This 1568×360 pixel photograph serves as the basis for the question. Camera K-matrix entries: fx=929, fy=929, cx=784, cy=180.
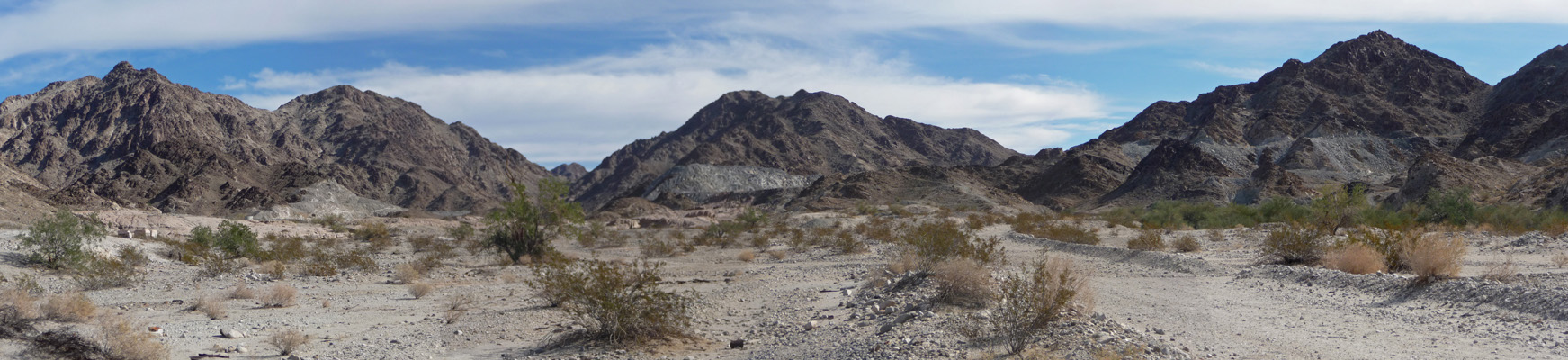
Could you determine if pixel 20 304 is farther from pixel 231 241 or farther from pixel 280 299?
pixel 231 241

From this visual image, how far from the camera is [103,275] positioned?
57.6 feet

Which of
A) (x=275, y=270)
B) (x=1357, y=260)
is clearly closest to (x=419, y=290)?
(x=275, y=270)

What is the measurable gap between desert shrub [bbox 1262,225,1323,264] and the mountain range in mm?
27686

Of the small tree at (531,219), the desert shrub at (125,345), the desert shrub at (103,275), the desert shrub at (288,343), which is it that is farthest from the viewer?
the small tree at (531,219)

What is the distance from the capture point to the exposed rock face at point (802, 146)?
447ft

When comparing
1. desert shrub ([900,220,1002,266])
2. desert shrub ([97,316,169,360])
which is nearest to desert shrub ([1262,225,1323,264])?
desert shrub ([900,220,1002,266])

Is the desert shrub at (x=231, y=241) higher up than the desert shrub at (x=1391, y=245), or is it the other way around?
the desert shrub at (x=231, y=241)

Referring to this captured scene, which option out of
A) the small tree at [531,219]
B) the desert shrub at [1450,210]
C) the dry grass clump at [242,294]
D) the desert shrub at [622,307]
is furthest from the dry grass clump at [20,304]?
the desert shrub at [1450,210]

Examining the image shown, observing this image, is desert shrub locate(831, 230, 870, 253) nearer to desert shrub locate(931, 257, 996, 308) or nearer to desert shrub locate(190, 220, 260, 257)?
desert shrub locate(931, 257, 996, 308)

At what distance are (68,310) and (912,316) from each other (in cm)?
911

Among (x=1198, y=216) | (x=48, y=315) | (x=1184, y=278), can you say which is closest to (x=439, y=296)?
(x=48, y=315)

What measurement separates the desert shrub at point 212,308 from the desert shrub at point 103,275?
4.37m

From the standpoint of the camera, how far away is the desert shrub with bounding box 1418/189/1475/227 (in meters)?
29.8

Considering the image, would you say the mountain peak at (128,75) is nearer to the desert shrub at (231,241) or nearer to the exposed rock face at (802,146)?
the exposed rock face at (802,146)
